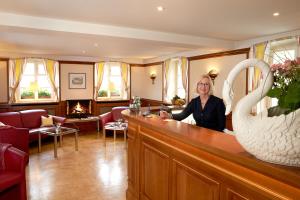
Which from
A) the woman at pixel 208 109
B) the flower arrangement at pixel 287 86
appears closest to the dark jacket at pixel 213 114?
the woman at pixel 208 109

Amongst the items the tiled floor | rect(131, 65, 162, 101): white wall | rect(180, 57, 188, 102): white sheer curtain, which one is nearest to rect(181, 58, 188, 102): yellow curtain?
rect(180, 57, 188, 102): white sheer curtain

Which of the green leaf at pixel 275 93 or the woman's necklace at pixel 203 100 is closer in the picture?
the green leaf at pixel 275 93

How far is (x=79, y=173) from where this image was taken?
13.6 feet

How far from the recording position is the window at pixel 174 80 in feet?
24.3

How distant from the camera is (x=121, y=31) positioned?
413 centimetres

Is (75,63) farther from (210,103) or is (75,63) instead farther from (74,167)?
Answer: (210,103)

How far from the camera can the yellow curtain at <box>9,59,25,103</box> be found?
7.35 metres

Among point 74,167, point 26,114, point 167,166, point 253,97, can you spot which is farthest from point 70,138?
point 253,97

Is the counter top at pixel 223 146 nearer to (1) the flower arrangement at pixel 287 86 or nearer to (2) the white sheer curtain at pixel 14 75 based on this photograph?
(1) the flower arrangement at pixel 287 86

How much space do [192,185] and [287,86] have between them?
105 cm

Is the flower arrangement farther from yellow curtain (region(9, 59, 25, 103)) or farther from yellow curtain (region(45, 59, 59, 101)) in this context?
yellow curtain (region(9, 59, 25, 103))

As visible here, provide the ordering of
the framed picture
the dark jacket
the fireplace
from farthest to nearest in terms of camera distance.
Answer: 1. the framed picture
2. the fireplace
3. the dark jacket

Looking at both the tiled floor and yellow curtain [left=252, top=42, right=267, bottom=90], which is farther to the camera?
yellow curtain [left=252, top=42, right=267, bottom=90]

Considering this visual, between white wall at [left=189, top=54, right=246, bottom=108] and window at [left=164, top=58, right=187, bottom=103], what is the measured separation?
0.55 m
